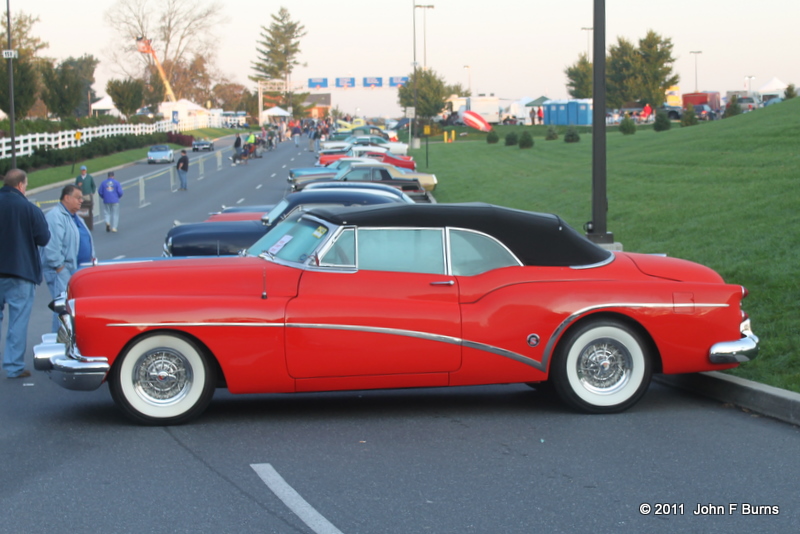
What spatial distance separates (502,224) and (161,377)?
2.83 metres

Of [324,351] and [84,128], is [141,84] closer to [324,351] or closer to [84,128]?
[84,128]

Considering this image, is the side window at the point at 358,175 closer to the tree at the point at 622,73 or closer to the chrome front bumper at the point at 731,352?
the chrome front bumper at the point at 731,352

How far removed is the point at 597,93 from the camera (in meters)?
11.6

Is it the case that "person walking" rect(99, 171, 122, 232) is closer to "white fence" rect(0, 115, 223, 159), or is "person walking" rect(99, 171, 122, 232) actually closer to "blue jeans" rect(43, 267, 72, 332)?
"blue jeans" rect(43, 267, 72, 332)

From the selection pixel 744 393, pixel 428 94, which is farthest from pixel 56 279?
pixel 428 94

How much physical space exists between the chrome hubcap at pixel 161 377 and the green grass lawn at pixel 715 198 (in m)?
4.68

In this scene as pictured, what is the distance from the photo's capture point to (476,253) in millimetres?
7133

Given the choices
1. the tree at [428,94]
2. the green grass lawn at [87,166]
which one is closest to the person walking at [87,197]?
the green grass lawn at [87,166]

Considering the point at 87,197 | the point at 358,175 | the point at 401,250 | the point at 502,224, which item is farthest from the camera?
the point at 358,175

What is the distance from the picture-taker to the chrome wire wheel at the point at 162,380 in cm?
657

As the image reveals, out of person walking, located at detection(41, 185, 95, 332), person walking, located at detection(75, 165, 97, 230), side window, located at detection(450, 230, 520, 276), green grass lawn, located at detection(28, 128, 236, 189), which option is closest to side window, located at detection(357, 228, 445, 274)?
side window, located at detection(450, 230, 520, 276)

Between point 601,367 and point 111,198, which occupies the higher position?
point 111,198

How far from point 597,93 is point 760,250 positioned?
3094 mm

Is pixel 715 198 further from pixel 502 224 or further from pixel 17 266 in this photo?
pixel 17 266
